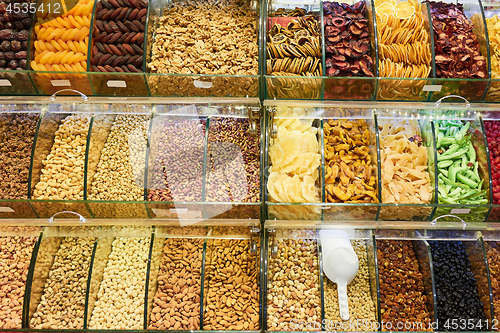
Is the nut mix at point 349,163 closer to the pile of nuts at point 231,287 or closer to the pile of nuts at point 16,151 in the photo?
the pile of nuts at point 231,287

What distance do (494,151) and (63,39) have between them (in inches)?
117

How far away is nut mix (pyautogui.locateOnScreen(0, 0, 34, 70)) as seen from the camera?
2.32m

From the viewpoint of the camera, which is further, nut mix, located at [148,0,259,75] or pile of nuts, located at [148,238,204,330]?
nut mix, located at [148,0,259,75]

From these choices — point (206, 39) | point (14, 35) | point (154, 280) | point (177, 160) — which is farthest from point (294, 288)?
point (14, 35)

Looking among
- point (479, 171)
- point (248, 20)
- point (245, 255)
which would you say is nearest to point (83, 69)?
point (248, 20)

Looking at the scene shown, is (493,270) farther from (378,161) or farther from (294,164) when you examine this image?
(294,164)

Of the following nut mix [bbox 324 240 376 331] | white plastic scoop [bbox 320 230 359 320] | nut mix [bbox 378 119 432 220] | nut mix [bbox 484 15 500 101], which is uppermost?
nut mix [bbox 484 15 500 101]

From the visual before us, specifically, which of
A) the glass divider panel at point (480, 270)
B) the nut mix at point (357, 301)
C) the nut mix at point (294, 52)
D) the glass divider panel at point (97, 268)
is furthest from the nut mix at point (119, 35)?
the glass divider panel at point (480, 270)

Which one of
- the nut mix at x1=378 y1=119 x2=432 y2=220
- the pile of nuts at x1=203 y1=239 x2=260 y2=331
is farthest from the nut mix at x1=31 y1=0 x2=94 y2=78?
the nut mix at x1=378 y1=119 x2=432 y2=220

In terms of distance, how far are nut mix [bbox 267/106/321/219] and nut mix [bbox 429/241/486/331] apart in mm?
905

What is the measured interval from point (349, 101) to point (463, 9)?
1134 mm

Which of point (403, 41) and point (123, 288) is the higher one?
point (403, 41)

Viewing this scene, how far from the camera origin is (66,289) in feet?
7.57

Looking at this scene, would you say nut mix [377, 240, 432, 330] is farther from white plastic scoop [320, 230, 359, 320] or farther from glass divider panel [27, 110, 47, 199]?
glass divider panel [27, 110, 47, 199]
